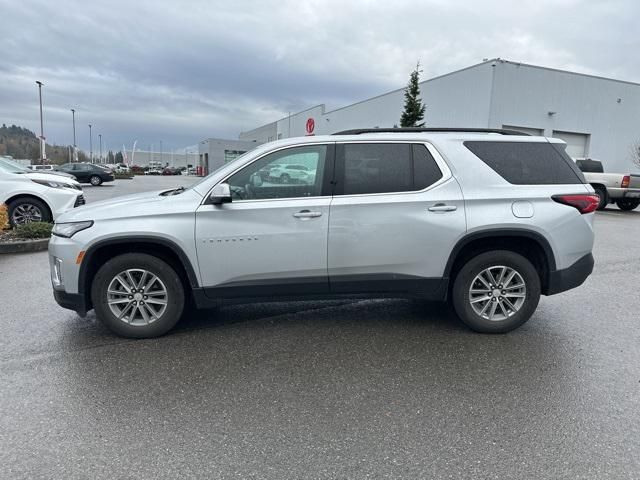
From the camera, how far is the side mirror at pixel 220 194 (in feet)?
12.2

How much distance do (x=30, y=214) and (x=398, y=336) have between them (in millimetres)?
8364

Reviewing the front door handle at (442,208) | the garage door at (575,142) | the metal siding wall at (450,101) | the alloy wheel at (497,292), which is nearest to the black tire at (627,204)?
the metal siding wall at (450,101)

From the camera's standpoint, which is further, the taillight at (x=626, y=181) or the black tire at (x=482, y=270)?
the taillight at (x=626, y=181)

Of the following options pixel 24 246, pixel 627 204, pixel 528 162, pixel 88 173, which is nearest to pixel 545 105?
pixel 627 204

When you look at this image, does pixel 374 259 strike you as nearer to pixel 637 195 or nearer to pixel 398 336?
pixel 398 336

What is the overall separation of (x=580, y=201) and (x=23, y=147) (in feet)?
374

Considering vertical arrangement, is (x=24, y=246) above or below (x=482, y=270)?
below

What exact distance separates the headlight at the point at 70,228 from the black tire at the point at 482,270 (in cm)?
342

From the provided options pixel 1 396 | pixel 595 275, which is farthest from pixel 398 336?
pixel 595 275

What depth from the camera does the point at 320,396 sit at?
3.10m

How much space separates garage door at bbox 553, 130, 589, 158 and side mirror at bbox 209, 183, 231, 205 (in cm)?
2673

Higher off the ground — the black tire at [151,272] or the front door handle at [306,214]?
the front door handle at [306,214]

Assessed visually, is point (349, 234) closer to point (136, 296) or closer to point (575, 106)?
point (136, 296)

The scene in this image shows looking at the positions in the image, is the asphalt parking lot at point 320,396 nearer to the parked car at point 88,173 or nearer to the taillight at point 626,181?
the taillight at point 626,181
